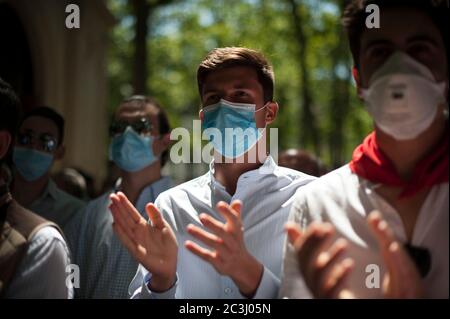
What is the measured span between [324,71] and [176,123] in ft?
32.1

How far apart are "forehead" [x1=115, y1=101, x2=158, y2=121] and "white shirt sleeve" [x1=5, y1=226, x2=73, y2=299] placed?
204 centimetres

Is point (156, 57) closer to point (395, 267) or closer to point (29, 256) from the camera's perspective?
point (29, 256)

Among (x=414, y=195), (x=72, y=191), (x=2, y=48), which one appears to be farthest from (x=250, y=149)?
(x=2, y=48)

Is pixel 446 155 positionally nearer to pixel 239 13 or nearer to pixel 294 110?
pixel 239 13

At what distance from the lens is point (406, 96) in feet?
7.84

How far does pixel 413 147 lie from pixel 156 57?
83.1 feet

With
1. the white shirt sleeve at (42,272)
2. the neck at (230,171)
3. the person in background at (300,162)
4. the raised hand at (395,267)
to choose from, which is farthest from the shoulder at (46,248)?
the person in background at (300,162)

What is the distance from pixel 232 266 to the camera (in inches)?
99.2

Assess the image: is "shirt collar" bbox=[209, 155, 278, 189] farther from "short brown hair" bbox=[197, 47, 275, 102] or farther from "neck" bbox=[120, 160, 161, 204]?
"neck" bbox=[120, 160, 161, 204]

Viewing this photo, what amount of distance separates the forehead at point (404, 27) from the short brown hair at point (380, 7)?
0.02 m

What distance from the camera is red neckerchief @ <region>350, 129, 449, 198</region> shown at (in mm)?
2389

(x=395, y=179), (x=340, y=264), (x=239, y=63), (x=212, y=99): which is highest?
(x=239, y=63)

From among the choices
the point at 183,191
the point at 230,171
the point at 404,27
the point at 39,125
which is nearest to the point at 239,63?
the point at 230,171

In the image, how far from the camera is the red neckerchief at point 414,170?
2389mm
